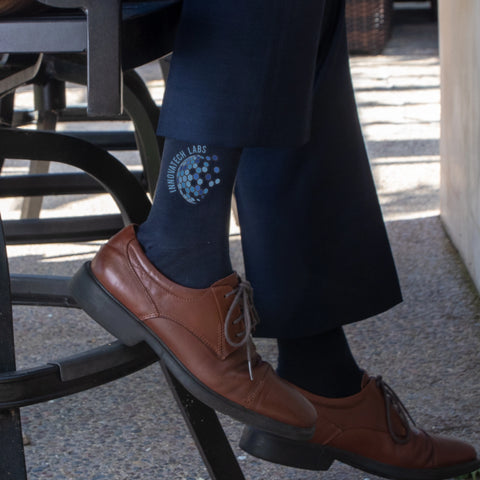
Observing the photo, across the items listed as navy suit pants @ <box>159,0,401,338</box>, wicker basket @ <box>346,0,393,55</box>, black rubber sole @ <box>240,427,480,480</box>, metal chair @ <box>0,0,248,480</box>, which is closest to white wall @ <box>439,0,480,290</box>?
navy suit pants @ <box>159,0,401,338</box>

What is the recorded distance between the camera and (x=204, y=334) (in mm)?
1019

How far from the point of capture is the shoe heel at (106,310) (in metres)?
1.04

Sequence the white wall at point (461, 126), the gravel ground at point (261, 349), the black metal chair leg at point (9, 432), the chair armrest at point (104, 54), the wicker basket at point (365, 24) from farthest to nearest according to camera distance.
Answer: the wicker basket at point (365, 24) → the white wall at point (461, 126) → the gravel ground at point (261, 349) → the black metal chair leg at point (9, 432) → the chair armrest at point (104, 54)

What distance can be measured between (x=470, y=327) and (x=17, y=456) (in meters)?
1.18

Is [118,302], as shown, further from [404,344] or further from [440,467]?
[404,344]

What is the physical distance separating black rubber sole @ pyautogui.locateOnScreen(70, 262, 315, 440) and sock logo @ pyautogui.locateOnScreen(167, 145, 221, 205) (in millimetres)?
163

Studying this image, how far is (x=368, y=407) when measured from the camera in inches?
49.9

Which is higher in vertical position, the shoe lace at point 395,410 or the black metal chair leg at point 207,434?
the black metal chair leg at point 207,434

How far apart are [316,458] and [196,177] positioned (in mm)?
465

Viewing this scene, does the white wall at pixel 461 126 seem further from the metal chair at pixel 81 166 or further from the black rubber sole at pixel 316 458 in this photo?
the metal chair at pixel 81 166

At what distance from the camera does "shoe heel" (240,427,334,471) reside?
1194 millimetres

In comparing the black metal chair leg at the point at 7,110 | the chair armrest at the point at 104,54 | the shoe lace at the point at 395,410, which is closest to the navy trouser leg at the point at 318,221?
the shoe lace at the point at 395,410

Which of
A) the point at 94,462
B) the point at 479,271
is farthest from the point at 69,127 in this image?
the point at 94,462

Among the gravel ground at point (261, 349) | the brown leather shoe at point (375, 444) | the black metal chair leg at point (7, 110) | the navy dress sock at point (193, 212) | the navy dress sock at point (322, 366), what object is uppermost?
the navy dress sock at point (193, 212)
